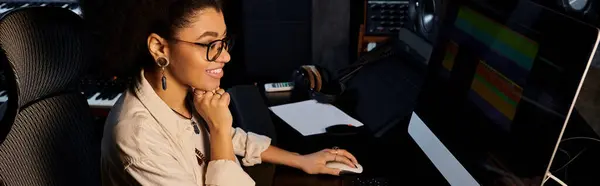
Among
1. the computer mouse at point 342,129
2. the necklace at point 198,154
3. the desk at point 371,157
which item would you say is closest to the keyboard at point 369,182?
the desk at point 371,157

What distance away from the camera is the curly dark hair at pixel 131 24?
108cm

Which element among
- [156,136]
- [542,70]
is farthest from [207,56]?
[542,70]

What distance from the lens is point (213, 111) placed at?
123 cm

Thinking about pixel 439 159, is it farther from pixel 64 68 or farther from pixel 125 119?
pixel 64 68

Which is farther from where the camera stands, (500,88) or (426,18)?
(426,18)

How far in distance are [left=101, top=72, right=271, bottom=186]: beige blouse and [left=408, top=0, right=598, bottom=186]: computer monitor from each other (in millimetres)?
442

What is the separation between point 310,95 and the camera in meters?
1.83

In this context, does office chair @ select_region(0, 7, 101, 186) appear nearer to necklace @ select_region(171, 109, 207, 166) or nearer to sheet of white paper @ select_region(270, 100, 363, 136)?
necklace @ select_region(171, 109, 207, 166)

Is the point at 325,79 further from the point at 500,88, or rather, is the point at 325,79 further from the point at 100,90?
the point at 100,90

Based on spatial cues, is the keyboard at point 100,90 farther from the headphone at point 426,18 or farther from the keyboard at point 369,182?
the keyboard at point 369,182

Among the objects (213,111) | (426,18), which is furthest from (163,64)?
(426,18)

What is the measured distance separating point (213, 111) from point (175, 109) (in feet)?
0.27

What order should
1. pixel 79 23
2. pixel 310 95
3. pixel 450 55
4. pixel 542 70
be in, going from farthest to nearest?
pixel 310 95
pixel 79 23
pixel 450 55
pixel 542 70

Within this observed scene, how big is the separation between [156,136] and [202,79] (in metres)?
0.14
